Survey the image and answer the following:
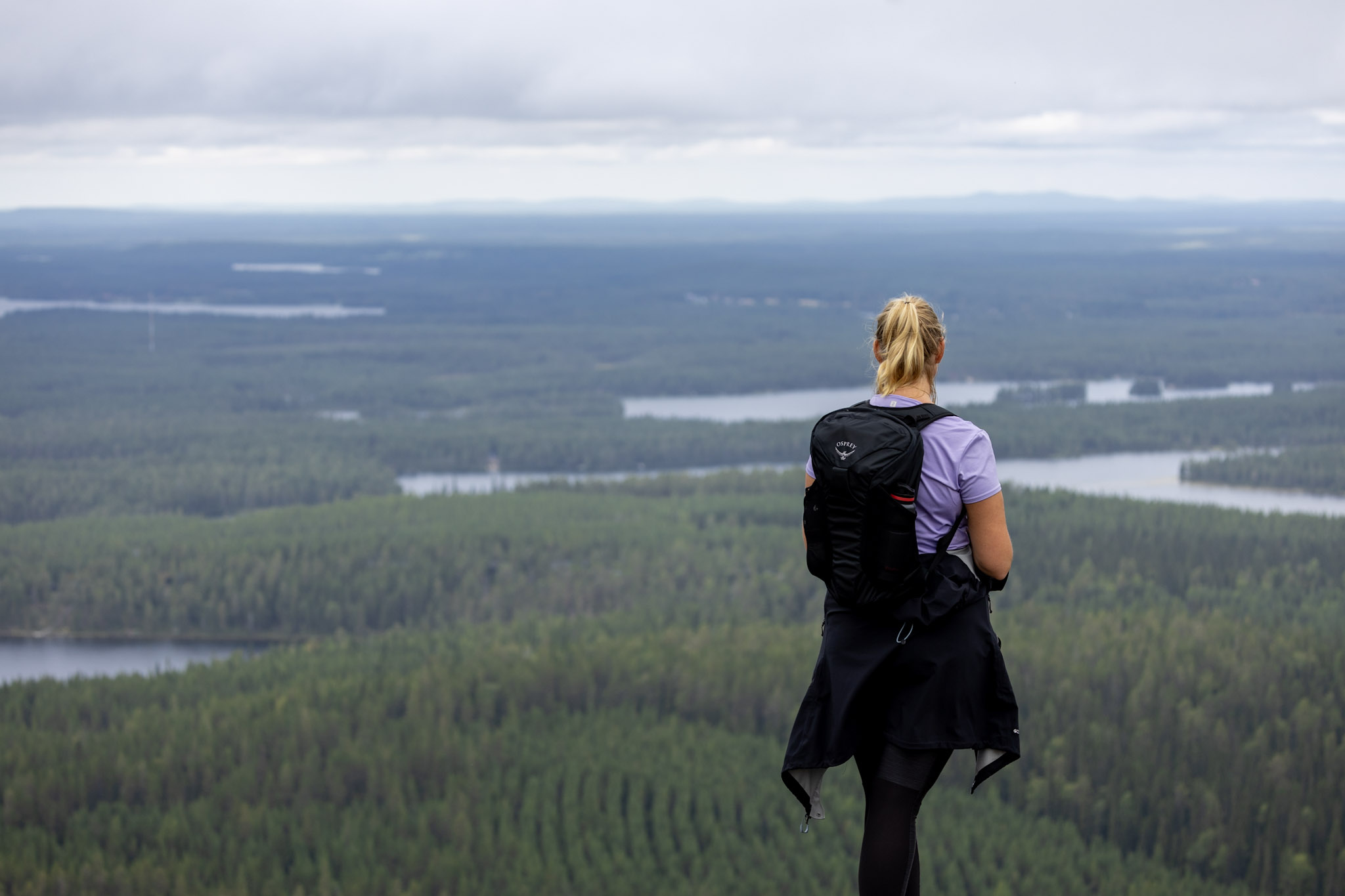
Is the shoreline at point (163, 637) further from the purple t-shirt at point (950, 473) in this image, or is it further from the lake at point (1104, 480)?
the purple t-shirt at point (950, 473)

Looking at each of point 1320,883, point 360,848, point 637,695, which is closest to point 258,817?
point 360,848

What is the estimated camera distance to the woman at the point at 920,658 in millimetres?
7910

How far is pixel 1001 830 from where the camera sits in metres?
57.6

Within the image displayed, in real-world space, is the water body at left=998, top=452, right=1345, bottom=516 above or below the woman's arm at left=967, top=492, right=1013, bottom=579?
below

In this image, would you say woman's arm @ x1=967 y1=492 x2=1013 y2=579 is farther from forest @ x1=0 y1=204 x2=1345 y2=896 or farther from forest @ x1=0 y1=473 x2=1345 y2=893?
forest @ x1=0 y1=473 x2=1345 y2=893

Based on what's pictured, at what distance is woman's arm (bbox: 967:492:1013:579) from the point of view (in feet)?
25.9

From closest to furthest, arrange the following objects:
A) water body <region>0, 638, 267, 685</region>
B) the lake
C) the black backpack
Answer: the black backpack
water body <region>0, 638, 267, 685</region>
the lake

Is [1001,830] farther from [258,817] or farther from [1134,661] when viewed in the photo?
[258,817]

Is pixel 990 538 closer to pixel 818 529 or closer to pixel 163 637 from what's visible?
pixel 818 529

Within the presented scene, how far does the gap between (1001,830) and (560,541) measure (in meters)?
55.1

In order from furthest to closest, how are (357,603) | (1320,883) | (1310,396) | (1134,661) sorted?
(1310,396) → (357,603) → (1134,661) → (1320,883)

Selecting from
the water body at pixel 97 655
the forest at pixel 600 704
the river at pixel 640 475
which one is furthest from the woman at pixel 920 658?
the water body at pixel 97 655

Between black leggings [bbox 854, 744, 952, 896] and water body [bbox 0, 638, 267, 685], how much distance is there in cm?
8491

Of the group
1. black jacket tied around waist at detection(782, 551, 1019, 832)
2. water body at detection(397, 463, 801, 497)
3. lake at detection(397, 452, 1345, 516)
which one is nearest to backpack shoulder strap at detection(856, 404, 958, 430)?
black jacket tied around waist at detection(782, 551, 1019, 832)
